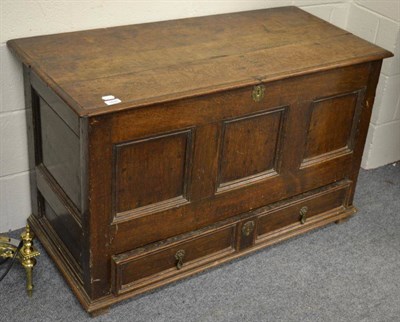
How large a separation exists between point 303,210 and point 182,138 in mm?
667

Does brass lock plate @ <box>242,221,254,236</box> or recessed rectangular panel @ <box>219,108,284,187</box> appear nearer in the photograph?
recessed rectangular panel @ <box>219,108,284,187</box>

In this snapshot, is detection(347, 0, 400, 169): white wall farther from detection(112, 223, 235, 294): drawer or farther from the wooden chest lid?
detection(112, 223, 235, 294): drawer

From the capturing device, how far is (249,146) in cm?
208

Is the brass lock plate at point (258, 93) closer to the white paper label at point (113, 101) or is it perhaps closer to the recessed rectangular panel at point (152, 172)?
the recessed rectangular panel at point (152, 172)

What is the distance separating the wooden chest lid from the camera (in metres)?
1.81

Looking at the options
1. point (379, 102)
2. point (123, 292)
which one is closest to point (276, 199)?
point (123, 292)

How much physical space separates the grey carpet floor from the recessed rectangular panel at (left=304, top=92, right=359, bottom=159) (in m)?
0.35

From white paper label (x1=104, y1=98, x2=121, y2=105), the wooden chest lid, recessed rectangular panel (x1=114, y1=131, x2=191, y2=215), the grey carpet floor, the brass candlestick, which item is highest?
the wooden chest lid

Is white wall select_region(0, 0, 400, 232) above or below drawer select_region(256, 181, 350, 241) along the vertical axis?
above

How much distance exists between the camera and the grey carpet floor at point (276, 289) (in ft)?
6.69

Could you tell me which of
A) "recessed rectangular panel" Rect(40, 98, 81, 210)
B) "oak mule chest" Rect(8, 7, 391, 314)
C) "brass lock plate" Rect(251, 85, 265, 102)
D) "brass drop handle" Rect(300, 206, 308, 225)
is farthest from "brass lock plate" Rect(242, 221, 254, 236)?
"recessed rectangular panel" Rect(40, 98, 81, 210)

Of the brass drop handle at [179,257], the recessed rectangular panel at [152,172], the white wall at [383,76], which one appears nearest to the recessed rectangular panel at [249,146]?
the recessed rectangular panel at [152,172]

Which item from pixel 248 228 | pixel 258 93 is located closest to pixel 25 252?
pixel 248 228

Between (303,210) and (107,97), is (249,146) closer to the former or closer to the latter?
(303,210)
